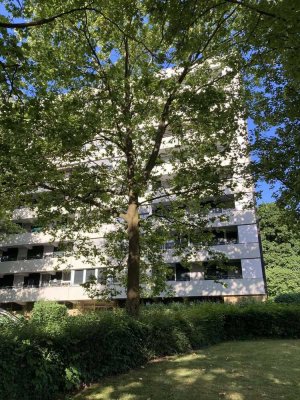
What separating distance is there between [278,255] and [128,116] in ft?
98.1

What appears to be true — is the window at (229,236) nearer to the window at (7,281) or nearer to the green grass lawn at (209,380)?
the window at (7,281)

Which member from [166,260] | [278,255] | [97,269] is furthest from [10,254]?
[278,255]

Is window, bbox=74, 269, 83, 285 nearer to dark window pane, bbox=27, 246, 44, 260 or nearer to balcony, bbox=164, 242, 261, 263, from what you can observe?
dark window pane, bbox=27, 246, 44, 260

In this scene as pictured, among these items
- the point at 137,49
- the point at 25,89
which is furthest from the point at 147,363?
the point at 137,49

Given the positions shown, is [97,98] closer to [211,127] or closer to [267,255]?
[211,127]

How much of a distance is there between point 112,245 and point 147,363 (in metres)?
6.90

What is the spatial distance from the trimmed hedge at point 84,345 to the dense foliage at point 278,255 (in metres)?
23.5

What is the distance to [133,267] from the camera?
12.0 metres

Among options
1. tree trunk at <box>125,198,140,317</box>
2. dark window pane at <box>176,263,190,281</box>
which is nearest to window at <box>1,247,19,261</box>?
dark window pane at <box>176,263,190,281</box>

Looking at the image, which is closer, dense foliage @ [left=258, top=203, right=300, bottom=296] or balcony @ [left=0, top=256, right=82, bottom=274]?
balcony @ [left=0, top=256, right=82, bottom=274]

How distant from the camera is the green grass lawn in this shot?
21.9 feet

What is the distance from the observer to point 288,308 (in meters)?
16.8

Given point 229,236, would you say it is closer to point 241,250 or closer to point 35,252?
point 241,250

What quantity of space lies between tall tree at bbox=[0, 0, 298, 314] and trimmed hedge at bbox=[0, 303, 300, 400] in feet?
5.14
